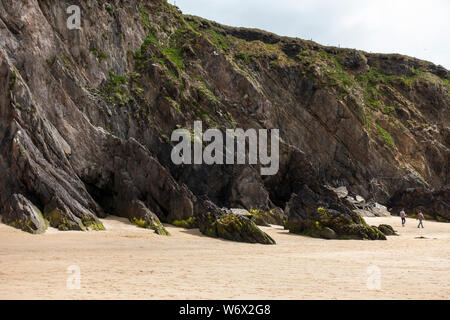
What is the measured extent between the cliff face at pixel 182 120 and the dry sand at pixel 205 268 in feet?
9.00

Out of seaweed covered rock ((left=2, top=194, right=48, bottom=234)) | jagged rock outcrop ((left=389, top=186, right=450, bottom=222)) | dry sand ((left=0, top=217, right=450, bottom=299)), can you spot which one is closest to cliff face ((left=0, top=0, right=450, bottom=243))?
seaweed covered rock ((left=2, top=194, right=48, bottom=234))

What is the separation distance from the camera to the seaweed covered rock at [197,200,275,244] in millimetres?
18248

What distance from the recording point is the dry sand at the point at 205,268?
24.9ft

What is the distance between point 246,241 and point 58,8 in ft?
73.5

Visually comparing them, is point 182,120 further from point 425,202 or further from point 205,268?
point 425,202

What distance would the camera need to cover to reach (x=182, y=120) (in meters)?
32.4

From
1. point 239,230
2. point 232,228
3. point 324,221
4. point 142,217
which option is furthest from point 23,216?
point 324,221

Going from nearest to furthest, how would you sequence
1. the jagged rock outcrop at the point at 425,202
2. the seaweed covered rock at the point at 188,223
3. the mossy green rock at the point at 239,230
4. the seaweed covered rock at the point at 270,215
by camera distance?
1. the mossy green rock at the point at 239,230
2. the seaweed covered rock at the point at 188,223
3. the seaweed covered rock at the point at 270,215
4. the jagged rock outcrop at the point at 425,202

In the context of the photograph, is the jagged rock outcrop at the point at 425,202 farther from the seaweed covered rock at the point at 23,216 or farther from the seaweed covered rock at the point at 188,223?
the seaweed covered rock at the point at 23,216

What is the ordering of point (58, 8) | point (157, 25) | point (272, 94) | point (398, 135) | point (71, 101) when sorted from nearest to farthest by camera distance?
point (71, 101), point (58, 8), point (157, 25), point (272, 94), point (398, 135)

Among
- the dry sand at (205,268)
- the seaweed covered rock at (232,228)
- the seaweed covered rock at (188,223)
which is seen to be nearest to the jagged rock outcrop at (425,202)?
the dry sand at (205,268)
